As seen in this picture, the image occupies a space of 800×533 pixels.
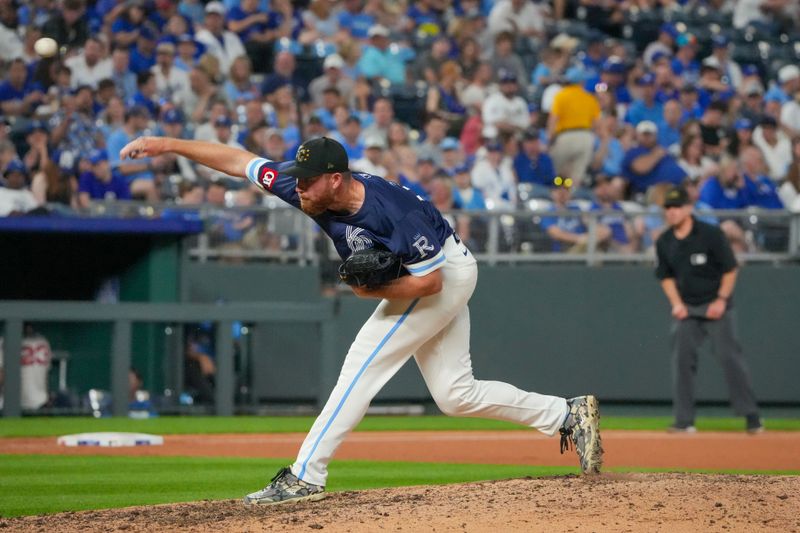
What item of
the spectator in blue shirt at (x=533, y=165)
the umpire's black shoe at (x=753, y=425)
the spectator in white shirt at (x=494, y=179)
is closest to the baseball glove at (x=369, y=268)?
the umpire's black shoe at (x=753, y=425)

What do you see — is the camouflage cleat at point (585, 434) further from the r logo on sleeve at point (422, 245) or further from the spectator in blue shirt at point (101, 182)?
the spectator in blue shirt at point (101, 182)

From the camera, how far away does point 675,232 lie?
1116 centimetres

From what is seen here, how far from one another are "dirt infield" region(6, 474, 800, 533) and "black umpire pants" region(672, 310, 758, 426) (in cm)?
474

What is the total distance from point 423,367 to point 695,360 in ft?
17.9

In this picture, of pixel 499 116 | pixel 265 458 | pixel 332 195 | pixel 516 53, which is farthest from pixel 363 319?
pixel 332 195

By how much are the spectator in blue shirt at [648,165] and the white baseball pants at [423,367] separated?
9084 mm

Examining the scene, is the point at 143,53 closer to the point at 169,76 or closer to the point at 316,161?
the point at 169,76

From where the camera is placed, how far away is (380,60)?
1678 cm

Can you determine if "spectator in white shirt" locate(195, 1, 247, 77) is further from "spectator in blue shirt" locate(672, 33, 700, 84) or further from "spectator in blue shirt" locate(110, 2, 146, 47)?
"spectator in blue shirt" locate(672, 33, 700, 84)

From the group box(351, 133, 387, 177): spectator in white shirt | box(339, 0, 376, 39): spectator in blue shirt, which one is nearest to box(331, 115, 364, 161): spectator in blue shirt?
box(351, 133, 387, 177): spectator in white shirt

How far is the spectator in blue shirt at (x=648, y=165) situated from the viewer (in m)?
15.0

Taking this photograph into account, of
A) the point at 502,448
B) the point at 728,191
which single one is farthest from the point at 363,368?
the point at 728,191

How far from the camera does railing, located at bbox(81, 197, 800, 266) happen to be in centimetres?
1315

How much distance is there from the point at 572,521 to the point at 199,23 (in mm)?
12117
